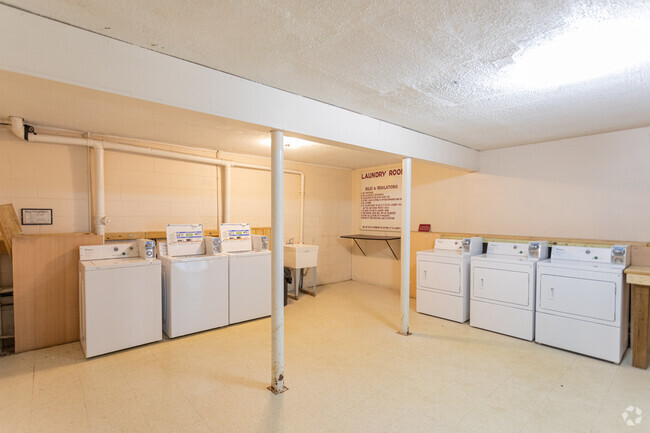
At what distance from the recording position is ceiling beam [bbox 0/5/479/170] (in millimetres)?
1515

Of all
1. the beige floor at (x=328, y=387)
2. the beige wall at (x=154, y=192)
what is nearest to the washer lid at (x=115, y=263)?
the beige wall at (x=154, y=192)

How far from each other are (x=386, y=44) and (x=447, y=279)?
316 centimetres

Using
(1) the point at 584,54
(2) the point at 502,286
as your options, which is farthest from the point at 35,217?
(2) the point at 502,286

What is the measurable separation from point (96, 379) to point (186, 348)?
79 centimetres

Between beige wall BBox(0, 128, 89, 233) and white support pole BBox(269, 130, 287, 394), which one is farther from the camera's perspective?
beige wall BBox(0, 128, 89, 233)

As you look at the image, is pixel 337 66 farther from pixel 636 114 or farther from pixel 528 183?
pixel 528 183

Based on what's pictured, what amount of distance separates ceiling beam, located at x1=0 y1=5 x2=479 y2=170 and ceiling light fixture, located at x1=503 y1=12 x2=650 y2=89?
1.39 metres

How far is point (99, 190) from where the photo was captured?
3.66 metres

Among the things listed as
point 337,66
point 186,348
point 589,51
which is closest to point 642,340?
point 589,51

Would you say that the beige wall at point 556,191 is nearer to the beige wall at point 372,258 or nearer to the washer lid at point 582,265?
the washer lid at point 582,265

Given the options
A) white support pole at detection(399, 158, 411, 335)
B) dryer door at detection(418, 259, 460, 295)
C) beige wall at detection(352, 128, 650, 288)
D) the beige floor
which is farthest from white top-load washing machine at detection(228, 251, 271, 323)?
beige wall at detection(352, 128, 650, 288)

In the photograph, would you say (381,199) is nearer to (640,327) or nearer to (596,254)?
(596,254)

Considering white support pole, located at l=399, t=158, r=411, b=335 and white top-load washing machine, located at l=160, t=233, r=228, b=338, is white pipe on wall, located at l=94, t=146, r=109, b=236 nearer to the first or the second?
white top-load washing machine, located at l=160, t=233, r=228, b=338

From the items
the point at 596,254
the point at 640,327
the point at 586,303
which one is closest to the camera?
the point at 640,327
